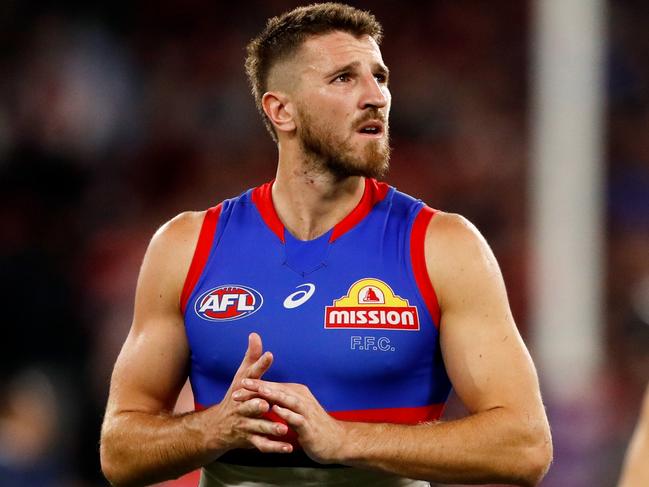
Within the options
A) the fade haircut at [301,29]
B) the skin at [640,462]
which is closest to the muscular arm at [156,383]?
the fade haircut at [301,29]

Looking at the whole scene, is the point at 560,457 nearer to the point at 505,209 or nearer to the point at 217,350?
the point at 505,209

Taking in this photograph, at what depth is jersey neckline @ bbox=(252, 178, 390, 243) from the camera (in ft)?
14.8

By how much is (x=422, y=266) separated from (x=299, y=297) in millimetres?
398

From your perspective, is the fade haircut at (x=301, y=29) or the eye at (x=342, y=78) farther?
the fade haircut at (x=301, y=29)

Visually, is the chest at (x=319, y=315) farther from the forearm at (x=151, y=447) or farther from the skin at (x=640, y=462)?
the skin at (x=640, y=462)

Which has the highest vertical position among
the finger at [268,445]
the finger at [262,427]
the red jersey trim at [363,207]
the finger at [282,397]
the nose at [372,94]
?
the nose at [372,94]

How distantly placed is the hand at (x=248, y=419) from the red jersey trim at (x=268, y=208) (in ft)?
1.90

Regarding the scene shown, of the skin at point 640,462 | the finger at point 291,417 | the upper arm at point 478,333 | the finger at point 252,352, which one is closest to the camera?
the skin at point 640,462

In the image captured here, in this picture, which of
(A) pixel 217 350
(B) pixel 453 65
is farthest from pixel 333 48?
(B) pixel 453 65

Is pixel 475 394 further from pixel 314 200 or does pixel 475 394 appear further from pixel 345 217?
pixel 314 200

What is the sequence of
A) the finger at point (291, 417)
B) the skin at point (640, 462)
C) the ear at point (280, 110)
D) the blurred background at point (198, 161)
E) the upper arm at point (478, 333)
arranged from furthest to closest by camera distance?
the blurred background at point (198, 161), the ear at point (280, 110), the upper arm at point (478, 333), the finger at point (291, 417), the skin at point (640, 462)

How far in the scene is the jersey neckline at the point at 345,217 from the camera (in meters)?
4.50

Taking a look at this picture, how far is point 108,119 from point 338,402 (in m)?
7.62

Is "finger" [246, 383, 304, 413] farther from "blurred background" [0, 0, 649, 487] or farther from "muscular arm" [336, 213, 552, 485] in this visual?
"blurred background" [0, 0, 649, 487]
